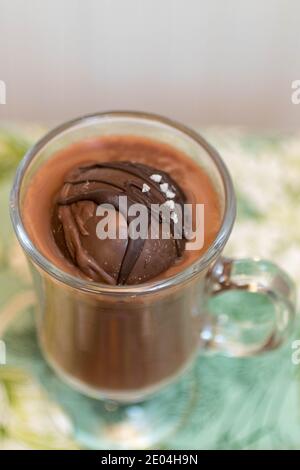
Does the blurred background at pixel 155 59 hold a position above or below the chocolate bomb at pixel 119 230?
above

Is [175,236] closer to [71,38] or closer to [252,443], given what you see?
[252,443]

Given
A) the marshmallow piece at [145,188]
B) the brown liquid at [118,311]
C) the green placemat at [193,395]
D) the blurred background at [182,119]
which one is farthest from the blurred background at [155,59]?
the marshmallow piece at [145,188]

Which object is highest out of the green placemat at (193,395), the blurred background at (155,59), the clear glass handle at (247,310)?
the blurred background at (155,59)

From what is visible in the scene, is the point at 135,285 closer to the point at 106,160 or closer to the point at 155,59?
the point at 106,160

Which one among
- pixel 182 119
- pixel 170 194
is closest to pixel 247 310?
pixel 170 194

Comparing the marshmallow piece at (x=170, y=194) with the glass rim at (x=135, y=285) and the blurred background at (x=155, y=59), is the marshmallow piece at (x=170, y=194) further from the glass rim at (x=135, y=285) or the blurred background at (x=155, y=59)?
the blurred background at (x=155, y=59)

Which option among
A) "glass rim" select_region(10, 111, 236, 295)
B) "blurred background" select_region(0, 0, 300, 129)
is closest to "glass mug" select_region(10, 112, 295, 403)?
"glass rim" select_region(10, 111, 236, 295)
